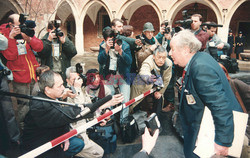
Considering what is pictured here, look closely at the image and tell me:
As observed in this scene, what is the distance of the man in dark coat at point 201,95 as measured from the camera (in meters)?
1.66

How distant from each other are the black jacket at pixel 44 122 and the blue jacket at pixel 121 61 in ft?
4.18

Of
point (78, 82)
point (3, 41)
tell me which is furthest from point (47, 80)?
point (3, 41)

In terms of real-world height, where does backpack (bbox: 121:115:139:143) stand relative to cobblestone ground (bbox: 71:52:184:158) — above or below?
above

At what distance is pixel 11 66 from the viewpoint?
3215 mm

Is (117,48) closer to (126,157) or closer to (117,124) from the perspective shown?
(117,124)

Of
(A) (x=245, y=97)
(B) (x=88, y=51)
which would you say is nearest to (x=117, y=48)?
(A) (x=245, y=97)

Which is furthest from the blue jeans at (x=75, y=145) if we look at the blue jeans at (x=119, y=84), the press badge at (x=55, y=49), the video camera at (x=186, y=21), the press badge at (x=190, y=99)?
the video camera at (x=186, y=21)

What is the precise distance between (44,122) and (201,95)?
1.64 metres

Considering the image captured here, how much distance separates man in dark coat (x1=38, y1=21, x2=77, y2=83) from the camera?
11.5ft

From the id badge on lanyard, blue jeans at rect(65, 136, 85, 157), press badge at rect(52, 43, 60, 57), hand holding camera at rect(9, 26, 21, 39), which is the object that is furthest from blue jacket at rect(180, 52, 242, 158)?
the id badge on lanyard

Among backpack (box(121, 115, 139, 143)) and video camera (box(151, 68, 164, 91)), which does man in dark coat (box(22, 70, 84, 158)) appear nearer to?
backpack (box(121, 115, 139, 143))

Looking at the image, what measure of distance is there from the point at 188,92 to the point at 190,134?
47 centimetres

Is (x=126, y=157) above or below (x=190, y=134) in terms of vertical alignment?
below

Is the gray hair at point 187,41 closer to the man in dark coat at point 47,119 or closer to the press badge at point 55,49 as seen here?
the man in dark coat at point 47,119
